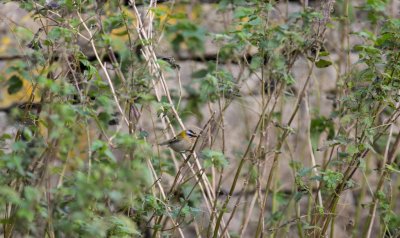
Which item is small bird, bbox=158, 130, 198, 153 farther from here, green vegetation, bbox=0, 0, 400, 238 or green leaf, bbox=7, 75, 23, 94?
green leaf, bbox=7, 75, 23, 94

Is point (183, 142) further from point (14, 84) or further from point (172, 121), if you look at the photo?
point (14, 84)

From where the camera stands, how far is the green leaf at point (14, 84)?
2840 millimetres

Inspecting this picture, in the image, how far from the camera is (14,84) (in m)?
2.93

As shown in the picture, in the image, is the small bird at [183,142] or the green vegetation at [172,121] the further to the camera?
the small bird at [183,142]

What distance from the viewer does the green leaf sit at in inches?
112

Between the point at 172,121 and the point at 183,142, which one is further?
the point at 172,121

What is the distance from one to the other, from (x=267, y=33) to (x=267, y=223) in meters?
0.84

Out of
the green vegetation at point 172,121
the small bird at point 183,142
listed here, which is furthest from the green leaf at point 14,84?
Answer: the small bird at point 183,142

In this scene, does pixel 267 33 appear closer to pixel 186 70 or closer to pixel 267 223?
pixel 267 223

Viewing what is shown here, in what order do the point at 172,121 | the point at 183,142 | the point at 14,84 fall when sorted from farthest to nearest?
the point at 14,84 < the point at 172,121 < the point at 183,142

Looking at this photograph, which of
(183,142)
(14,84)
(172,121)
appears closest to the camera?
(183,142)

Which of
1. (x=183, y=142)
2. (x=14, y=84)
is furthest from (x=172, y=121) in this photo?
(x=14, y=84)

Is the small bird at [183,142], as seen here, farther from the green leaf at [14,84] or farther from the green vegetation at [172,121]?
the green leaf at [14,84]

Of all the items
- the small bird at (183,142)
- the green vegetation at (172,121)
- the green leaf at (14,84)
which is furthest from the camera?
the green leaf at (14,84)
